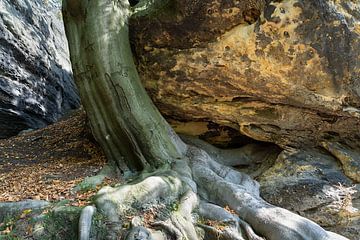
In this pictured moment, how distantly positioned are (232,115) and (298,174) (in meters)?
1.44

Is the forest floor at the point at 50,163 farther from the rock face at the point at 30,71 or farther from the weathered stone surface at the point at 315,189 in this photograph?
the weathered stone surface at the point at 315,189

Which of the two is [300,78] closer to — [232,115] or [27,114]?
[232,115]

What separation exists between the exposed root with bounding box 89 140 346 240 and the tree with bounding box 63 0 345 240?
1 centimetres

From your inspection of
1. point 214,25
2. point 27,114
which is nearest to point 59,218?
point 214,25

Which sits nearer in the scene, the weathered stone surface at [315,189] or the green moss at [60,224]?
the green moss at [60,224]

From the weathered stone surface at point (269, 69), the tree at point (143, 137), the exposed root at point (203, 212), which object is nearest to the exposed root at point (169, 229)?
the exposed root at point (203, 212)

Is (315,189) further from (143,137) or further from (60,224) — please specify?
(60,224)

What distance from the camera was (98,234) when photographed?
416 cm

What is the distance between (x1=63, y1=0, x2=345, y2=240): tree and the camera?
4.71 metres

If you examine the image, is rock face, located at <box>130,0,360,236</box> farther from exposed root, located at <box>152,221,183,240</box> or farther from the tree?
exposed root, located at <box>152,221,183,240</box>

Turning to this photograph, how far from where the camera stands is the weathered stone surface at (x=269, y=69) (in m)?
5.74

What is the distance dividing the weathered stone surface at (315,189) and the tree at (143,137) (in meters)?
0.49

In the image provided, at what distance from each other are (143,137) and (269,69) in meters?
2.10

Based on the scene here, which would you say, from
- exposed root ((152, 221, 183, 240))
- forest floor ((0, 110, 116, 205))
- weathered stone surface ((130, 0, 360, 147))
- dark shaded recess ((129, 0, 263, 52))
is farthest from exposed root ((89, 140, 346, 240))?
dark shaded recess ((129, 0, 263, 52))
